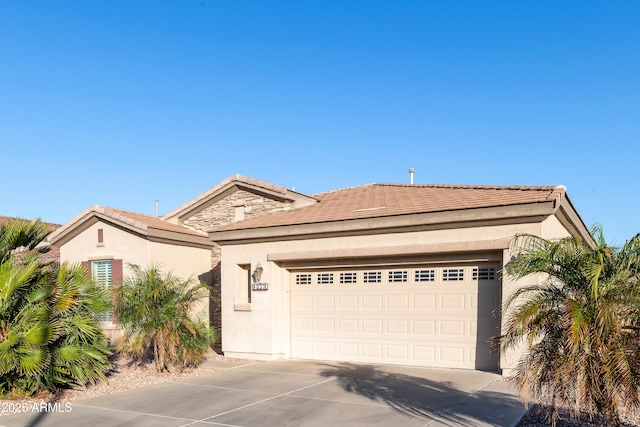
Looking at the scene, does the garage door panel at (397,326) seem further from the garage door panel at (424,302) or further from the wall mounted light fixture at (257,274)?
the wall mounted light fixture at (257,274)

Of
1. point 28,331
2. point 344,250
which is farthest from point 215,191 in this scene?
point 28,331

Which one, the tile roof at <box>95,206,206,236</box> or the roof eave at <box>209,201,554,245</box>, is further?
the tile roof at <box>95,206,206,236</box>

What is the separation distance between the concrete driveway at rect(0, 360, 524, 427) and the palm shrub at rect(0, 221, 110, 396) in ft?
2.56

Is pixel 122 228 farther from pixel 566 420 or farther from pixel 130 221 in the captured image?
pixel 566 420

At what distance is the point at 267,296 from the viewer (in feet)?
45.2

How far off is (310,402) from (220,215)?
31.9 feet

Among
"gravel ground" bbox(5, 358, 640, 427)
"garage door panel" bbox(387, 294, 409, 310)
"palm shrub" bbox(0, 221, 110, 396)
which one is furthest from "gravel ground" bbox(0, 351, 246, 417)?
"garage door panel" bbox(387, 294, 409, 310)

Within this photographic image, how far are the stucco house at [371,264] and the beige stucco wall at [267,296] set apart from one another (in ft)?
0.09

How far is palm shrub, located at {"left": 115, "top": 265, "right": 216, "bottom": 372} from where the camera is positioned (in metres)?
11.4

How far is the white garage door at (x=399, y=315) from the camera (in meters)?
11.4

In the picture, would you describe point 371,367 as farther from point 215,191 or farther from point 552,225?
point 215,191

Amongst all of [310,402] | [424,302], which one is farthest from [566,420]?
[424,302]

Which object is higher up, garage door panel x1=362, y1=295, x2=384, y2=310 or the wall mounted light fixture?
the wall mounted light fixture

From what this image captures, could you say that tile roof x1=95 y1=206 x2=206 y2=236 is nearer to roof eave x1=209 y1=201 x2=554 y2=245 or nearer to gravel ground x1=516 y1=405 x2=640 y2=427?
roof eave x1=209 y1=201 x2=554 y2=245
